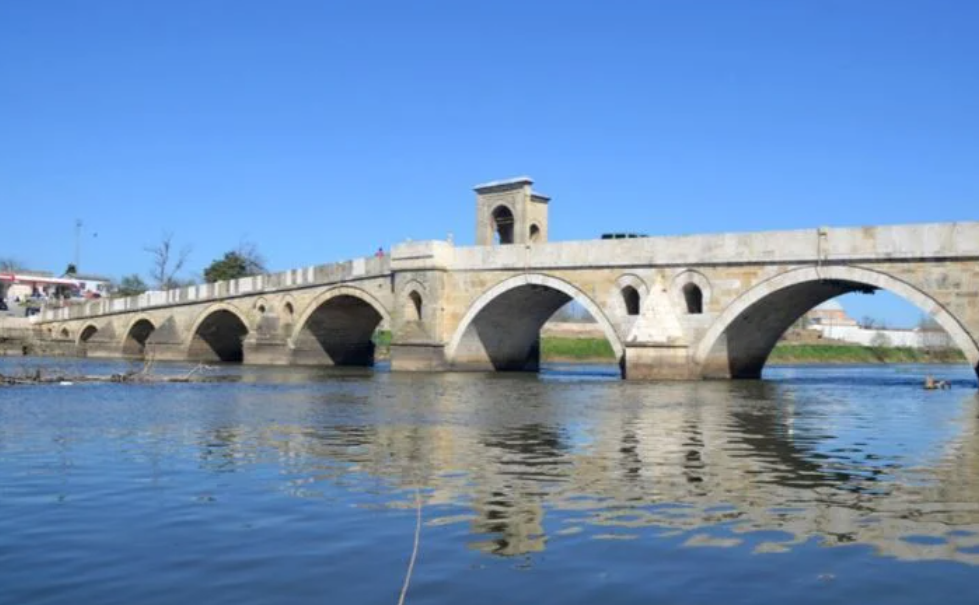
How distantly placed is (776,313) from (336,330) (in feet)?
65.5

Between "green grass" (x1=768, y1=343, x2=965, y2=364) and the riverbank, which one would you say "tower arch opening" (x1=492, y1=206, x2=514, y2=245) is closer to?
the riverbank

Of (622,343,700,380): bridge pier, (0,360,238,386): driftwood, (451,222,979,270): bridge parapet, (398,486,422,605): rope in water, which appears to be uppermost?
(451,222,979,270): bridge parapet

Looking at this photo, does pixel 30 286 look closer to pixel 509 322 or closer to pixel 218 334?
pixel 218 334

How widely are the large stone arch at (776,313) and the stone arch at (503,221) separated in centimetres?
1009

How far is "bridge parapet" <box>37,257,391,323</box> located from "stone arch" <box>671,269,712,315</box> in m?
11.8

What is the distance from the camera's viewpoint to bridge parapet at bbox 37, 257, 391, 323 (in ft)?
121

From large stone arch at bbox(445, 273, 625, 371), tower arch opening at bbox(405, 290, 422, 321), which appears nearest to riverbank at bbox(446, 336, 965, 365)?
large stone arch at bbox(445, 273, 625, 371)

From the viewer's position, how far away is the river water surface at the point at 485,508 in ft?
18.0

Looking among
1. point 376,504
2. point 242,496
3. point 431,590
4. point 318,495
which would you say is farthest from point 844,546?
point 242,496

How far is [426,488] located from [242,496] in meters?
1.57

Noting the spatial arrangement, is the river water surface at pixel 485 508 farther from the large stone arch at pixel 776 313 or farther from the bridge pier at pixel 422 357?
the bridge pier at pixel 422 357

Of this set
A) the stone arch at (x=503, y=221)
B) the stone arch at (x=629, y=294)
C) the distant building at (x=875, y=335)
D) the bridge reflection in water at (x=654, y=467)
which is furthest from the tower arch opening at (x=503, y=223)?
the distant building at (x=875, y=335)

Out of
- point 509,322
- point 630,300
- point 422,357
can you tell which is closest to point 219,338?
point 422,357

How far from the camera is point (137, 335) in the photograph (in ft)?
173
